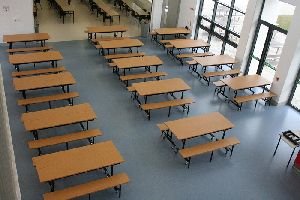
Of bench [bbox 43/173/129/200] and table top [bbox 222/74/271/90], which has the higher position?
table top [bbox 222/74/271/90]

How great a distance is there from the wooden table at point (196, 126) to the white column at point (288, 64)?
3144 mm

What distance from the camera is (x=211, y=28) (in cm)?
1367

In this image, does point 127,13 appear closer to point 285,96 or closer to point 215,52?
point 215,52

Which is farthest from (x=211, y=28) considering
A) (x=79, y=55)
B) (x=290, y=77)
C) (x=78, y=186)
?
(x=78, y=186)

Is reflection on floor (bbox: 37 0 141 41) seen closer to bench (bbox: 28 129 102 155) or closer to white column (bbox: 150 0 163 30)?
white column (bbox: 150 0 163 30)

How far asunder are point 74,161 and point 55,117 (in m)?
1.64

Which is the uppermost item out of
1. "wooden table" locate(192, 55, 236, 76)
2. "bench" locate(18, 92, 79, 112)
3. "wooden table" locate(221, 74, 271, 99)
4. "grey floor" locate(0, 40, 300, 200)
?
"wooden table" locate(192, 55, 236, 76)

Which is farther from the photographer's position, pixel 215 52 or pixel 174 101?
pixel 215 52

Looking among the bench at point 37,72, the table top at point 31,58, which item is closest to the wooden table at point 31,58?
the table top at point 31,58

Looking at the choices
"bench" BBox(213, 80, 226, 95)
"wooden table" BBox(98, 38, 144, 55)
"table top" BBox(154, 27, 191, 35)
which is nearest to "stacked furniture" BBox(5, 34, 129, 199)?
"wooden table" BBox(98, 38, 144, 55)

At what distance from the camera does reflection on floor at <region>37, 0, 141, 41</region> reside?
1410 centimetres

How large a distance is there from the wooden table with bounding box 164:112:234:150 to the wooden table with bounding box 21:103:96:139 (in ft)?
6.37

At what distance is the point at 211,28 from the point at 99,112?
7.00m

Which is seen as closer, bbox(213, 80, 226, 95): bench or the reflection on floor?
bbox(213, 80, 226, 95): bench
